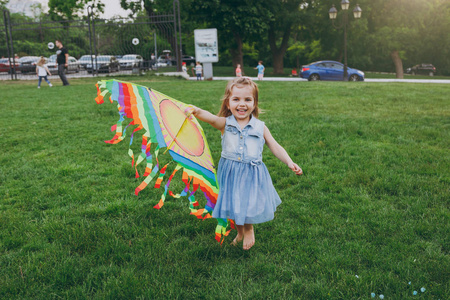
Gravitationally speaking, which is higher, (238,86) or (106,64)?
(106,64)

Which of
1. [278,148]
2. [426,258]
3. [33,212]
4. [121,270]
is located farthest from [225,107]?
[33,212]

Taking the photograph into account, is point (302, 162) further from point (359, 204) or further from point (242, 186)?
point (242, 186)

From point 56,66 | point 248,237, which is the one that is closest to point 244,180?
point 248,237

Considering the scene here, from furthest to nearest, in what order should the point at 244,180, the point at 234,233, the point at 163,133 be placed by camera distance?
the point at 234,233 < the point at 244,180 < the point at 163,133

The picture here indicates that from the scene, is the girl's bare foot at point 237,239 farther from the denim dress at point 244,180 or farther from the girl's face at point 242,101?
the girl's face at point 242,101

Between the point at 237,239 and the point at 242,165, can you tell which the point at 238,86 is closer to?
the point at 242,165

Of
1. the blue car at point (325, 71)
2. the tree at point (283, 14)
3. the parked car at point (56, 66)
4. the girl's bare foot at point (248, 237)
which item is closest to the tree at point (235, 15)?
the tree at point (283, 14)

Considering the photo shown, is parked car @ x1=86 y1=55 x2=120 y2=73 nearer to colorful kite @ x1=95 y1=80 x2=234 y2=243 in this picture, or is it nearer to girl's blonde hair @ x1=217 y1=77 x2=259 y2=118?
girl's blonde hair @ x1=217 y1=77 x2=259 y2=118

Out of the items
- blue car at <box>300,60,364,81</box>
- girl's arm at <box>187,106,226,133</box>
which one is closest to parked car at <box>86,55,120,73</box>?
blue car at <box>300,60,364,81</box>

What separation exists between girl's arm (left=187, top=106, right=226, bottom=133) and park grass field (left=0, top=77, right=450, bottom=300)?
1.04 metres

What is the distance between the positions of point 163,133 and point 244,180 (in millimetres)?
727

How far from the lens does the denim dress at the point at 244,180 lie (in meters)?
2.94

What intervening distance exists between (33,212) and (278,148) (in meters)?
2.60

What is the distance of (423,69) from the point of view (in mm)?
40781
